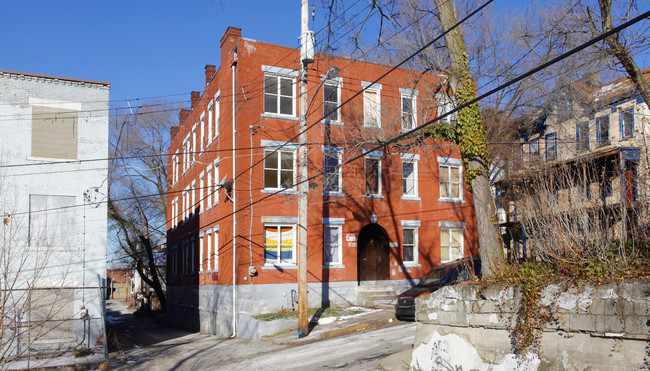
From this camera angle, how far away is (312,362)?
13914 millimetres

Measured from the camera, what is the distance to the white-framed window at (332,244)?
24703 millimetres

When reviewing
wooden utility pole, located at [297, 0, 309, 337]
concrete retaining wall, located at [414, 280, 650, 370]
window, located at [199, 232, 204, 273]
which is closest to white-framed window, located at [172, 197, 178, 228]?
window, located at [199, 232, 204, 273]

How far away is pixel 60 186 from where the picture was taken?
19672 millimetres

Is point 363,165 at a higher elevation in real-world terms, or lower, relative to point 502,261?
higher

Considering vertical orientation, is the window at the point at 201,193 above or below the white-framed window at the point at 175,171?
below

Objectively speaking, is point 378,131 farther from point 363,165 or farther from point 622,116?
point 622,116

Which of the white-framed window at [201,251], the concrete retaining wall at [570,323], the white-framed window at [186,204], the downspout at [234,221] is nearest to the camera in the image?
the concrete retaining wall at [570,323]

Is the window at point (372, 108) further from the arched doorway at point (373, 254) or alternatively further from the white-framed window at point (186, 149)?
the white-framed window at point (186, 149)

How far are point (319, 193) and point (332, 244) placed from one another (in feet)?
7.97

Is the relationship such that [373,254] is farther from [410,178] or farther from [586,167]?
[586,167]

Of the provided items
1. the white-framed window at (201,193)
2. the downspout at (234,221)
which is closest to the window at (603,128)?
the downspout at (234,221)

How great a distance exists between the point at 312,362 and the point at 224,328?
1121 cm

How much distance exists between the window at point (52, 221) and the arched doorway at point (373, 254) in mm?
12448

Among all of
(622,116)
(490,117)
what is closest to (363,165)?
(490,117)
